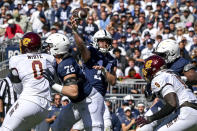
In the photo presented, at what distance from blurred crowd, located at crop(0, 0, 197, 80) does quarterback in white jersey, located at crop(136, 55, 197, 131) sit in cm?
713

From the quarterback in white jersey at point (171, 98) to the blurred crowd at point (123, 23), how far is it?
7129mm

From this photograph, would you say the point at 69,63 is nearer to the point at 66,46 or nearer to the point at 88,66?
the point at 66,46

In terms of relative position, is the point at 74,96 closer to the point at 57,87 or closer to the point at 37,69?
the point at 57,87

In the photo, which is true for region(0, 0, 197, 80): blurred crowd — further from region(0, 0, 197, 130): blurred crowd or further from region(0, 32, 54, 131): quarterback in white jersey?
region(0, 32, 54, 131): quarterback in white jersey

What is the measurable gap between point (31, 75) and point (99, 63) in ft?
4.81

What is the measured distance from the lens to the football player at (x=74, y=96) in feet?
24.7

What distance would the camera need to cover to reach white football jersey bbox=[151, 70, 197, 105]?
705 centimetres

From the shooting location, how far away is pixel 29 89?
24.2 feet

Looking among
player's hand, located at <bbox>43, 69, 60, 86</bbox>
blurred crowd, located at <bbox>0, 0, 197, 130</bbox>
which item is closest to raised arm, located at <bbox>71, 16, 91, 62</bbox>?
player's hand, located at <bbox>43, 69, 60, 86</bbox>

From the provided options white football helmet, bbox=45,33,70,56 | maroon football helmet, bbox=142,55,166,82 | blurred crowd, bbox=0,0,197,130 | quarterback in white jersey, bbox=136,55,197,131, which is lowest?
blurred crowd, bbox=0,0,197,130

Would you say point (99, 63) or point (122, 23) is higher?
point (99, 63)

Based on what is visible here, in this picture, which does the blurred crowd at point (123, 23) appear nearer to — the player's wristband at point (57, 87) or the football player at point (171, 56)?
the football player at point (171, 56)

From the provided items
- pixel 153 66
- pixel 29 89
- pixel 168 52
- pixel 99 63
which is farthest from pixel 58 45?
pixel 168 52

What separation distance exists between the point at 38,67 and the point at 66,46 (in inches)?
23.6
